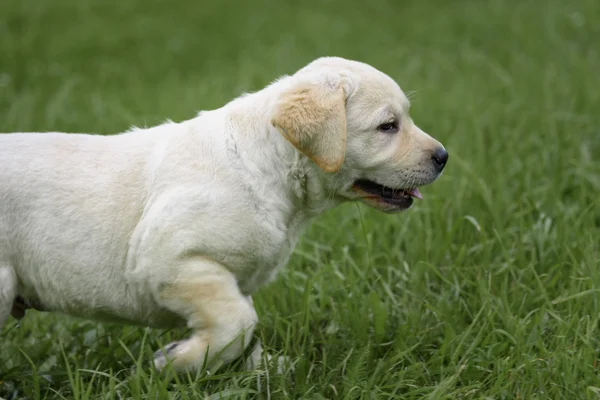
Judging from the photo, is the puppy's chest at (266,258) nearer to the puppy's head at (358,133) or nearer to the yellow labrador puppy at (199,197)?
the yellow labrador puppy at (199,197)

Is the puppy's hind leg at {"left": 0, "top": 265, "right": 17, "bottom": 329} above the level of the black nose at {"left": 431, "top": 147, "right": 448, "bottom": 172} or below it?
below

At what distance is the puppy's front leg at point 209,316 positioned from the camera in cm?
318

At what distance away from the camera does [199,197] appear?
327 centimetres

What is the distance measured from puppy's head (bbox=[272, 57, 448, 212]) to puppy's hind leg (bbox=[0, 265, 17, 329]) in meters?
1.28

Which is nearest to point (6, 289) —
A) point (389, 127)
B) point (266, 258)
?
point (266, 258)

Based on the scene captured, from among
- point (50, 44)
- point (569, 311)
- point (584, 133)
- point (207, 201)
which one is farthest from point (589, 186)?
point (50, 44)

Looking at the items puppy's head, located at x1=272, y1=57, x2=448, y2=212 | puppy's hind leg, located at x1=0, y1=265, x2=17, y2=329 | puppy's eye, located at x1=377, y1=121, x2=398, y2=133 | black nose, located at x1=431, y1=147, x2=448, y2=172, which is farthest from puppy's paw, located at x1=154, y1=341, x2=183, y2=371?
black nose, located at x1=431, y1=147, x2=448, y2=172

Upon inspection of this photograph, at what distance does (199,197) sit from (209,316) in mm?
486

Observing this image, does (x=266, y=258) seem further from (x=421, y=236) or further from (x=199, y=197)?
(x=421, y=236)

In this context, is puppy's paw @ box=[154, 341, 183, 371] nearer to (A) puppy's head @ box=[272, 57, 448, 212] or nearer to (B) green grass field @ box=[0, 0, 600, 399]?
(B) green grass field @ box=[0, 0, 600, 399]

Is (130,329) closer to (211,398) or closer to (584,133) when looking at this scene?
(211,398)

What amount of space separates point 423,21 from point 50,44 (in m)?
4.65

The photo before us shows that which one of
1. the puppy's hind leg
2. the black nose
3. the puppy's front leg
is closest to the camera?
the puppy's front leg

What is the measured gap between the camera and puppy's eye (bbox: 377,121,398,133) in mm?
3498
